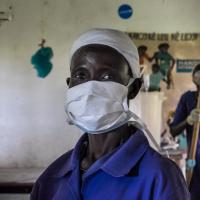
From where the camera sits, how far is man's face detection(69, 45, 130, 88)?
872 mm

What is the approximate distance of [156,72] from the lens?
4.23 meters

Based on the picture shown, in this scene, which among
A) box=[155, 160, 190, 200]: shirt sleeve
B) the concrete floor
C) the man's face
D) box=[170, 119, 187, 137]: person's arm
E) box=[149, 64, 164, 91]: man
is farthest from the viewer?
box=[149, 64, 164, 91]: man

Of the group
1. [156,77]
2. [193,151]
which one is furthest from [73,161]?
[156,77]

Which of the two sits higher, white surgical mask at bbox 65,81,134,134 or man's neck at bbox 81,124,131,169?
white surgical mask at bbox 65,81,134,134

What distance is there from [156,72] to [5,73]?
5.38 feet

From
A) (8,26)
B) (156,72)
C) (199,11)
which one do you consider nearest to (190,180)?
(156,72)

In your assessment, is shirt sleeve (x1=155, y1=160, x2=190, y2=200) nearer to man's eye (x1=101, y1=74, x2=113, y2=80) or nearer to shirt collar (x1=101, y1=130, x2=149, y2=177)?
shirt collar (x1=101, y1=130, x2=149, y2=177)

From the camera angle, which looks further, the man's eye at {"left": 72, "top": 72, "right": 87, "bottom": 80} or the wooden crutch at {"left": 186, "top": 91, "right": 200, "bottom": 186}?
the wooden crutch at {"left": 186, "top": 91, "right": 200, "bottom": 186}

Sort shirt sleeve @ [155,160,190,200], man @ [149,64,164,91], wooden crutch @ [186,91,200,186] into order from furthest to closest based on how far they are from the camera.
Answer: man @ [149,64,164,91], wooden crutch @ [186,91,200,186], shirt sleeve @ [155,160,190,200]

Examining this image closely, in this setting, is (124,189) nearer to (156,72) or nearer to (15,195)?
(15,195)

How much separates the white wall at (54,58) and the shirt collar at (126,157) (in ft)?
11.6

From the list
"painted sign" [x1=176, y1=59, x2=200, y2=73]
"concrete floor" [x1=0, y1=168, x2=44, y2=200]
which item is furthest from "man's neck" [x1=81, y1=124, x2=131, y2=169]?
"painted sign" [x1=176, y1=59, x2=200, y2=73]

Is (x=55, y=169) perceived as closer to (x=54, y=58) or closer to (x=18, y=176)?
(x=18, y=176)

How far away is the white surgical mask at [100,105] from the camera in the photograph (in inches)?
34.8
